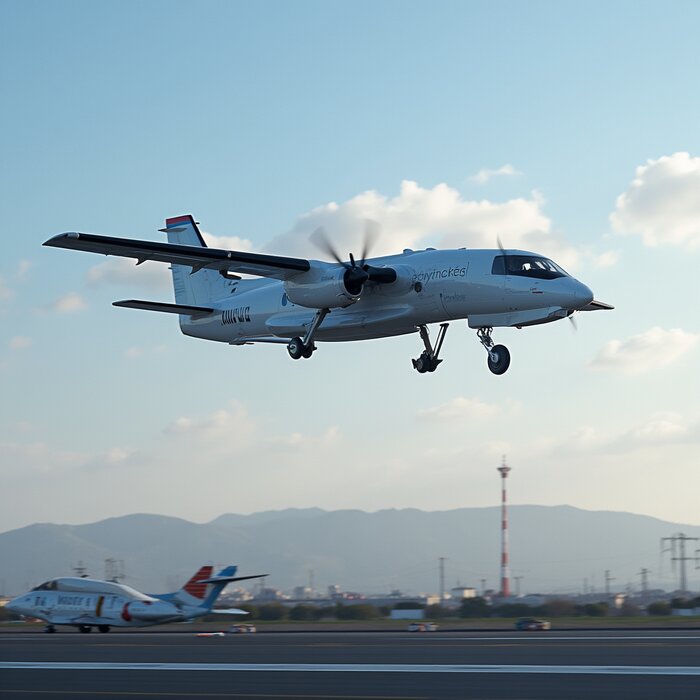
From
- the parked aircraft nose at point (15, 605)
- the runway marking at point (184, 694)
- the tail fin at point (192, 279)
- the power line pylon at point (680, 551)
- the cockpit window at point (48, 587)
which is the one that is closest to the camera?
the runway marking at point (184, 694)

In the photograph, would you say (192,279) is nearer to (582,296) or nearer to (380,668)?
(582,296)

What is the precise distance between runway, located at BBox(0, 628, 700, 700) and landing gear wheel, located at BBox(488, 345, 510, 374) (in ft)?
26.7

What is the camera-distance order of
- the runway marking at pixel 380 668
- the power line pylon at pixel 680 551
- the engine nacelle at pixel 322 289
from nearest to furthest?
the runway marking at pixel 380 668, the engine nacelle at pixel 322 289, the power line pylon at pixel 680 551

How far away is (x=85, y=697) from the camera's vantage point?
18.7 m

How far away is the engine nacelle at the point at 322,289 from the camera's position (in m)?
36.0

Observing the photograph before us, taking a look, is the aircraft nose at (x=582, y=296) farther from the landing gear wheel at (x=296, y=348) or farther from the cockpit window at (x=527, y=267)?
the landing gear wheel at (x=296, y=348)

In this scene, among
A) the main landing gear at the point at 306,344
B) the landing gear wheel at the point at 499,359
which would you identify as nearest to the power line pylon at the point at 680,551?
the main landing gear at the point at 306,344

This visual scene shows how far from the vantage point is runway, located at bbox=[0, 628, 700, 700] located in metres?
18.5

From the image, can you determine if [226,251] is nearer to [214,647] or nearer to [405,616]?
[214,647]

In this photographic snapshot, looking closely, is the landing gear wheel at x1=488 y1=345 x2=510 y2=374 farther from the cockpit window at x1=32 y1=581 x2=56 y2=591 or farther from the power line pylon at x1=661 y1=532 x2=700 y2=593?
the power line pylon at x1=661 y1=532 x2=700 y2=593

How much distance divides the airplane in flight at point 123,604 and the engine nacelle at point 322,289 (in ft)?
45.3

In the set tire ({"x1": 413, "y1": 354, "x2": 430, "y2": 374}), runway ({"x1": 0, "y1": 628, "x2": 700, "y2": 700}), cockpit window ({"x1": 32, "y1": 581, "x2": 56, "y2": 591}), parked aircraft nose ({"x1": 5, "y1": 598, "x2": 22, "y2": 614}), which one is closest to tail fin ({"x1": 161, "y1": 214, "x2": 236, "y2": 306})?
tire ({"x1": 413, "y1": 354, "x2": 430, "y2": 374})

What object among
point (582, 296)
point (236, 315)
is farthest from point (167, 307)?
point (582, 296)

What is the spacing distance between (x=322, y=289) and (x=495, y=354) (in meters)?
6.21
